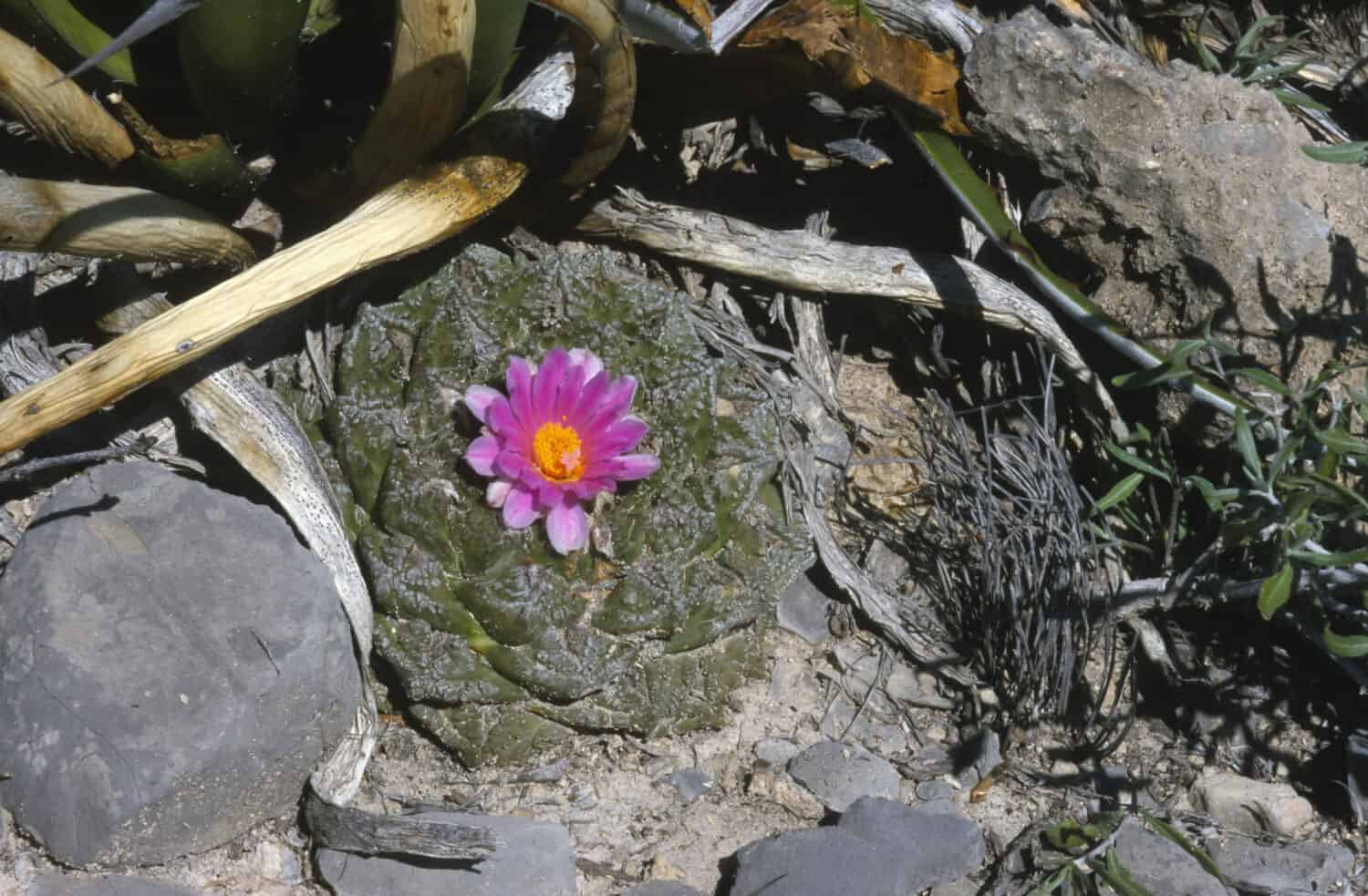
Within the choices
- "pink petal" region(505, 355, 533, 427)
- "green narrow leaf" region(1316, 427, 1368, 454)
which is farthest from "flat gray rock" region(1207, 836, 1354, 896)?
"pink petal" region(505, 355, 533, 427)

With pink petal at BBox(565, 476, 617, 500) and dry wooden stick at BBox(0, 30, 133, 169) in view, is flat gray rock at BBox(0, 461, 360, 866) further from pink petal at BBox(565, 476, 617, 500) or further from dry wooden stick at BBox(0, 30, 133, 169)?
dry wooden stick at BBox(0, 30, 133, 169)

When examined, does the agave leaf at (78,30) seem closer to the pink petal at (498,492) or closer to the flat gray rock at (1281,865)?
the pink petal at (498,492)

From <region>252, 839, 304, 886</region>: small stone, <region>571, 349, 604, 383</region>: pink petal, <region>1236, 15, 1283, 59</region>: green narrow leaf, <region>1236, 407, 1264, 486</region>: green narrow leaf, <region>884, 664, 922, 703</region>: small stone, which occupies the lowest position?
<region>252, 839, 304, 886</region>: small stone

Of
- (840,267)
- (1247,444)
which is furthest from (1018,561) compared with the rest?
(840,267)

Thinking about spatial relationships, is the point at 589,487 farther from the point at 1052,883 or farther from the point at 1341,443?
the point at 1341,443

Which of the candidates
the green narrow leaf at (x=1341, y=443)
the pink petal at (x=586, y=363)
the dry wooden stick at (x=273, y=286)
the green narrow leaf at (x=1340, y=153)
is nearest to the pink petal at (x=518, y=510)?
the pink petal at (x=586, y=363)

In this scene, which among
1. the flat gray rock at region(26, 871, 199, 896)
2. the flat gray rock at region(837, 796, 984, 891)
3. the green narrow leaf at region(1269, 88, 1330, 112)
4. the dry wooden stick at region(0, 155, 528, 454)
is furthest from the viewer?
the green narrow leaf at region(1269, 88, 1330, 112)

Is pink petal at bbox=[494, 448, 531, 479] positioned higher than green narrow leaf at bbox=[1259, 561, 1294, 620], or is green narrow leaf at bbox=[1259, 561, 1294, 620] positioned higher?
green narrow leaf at bbox=[1259, 561, 1294, 620]

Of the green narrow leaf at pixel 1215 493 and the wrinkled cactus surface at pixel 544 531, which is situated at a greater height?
the green narrow leaf at pixel 1215 493
